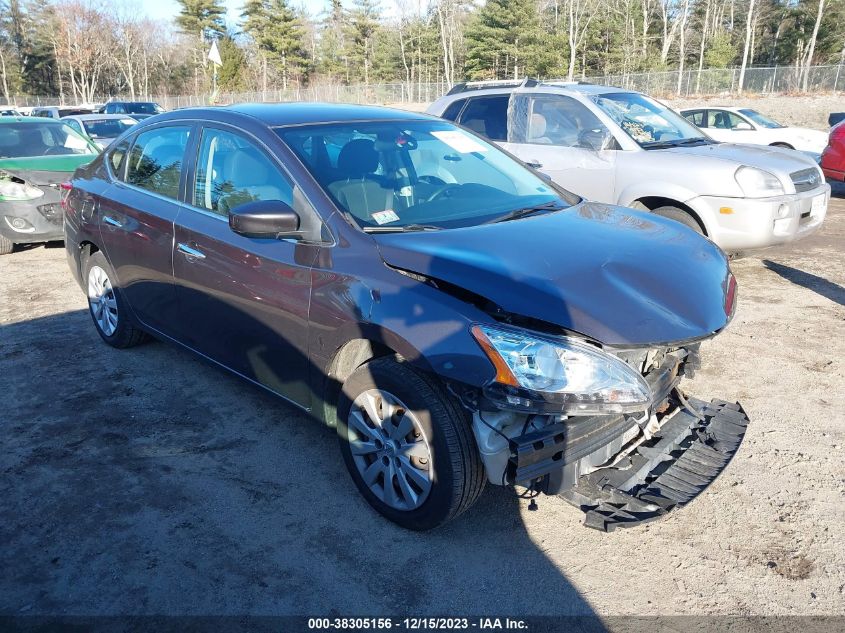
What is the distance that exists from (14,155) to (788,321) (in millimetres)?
9368

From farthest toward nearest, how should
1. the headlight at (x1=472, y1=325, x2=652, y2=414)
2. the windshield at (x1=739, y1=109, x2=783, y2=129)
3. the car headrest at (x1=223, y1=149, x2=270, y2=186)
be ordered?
the windshield at (x1=739, y1=109, x2=783, y2=129) < the car headrest at (x1=223, y1=149, x2=270, y2=186) < the headlight at (x1=472, y1=325, x2=652, y2=414)

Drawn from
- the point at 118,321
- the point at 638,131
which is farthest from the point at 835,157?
the point at 118,321

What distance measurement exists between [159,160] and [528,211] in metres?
2.45

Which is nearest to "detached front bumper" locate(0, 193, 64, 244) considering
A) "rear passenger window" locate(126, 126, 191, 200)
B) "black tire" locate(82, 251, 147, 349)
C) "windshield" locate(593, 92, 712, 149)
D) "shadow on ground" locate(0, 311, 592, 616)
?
"black tire" locate(82, 251, 147, 349)

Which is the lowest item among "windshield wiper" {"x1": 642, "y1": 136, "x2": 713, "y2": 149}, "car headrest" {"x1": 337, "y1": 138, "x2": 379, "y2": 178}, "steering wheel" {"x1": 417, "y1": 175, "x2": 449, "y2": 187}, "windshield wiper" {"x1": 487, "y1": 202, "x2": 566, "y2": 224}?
"windshield wiper" {"x1": 487, "y1": 202, "x2": 566, "y2": 224}

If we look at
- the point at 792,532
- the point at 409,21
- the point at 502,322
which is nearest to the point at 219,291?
the point at 502,322

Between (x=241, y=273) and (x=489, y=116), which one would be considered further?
(x=489, y=116)

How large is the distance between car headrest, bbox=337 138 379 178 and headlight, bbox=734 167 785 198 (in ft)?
13.3

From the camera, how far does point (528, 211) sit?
141 inches

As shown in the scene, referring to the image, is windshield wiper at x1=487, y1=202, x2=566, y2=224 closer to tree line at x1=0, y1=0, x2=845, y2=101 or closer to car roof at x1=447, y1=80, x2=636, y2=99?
car roof at x1=447, y1=80, x2=636, y2=99

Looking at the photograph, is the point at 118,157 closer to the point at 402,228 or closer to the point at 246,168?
the point at 246,168

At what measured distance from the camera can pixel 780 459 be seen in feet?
11.5

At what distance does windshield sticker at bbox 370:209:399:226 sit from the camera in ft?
10.6

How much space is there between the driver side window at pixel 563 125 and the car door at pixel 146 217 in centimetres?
432
